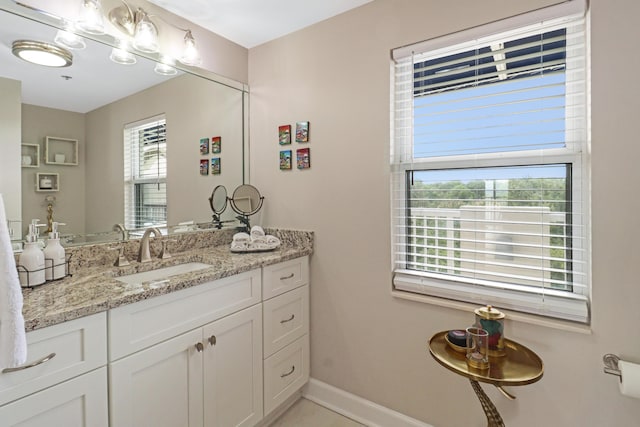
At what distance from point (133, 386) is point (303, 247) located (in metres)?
1.11

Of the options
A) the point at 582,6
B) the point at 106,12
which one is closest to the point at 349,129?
the point at 582,6

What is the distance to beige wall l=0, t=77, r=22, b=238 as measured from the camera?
4.24 feet

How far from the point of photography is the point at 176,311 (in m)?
1.28

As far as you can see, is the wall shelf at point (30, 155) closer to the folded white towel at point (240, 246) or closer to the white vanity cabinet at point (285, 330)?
the folded white towel at point (240, 246)

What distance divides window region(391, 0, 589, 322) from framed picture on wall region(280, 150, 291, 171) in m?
0.71

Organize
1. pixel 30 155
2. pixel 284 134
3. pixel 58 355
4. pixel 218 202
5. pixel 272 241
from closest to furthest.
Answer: pixel 58 355, pixel 30 155, pixel 272 241, pixel 284 134, pixel 218 202

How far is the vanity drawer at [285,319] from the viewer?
171 centimetres

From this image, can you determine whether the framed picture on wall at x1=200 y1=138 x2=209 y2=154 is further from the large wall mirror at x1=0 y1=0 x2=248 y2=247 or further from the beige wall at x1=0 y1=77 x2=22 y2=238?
the beige wall at x1=0 y1=77 x2=22 y2=238

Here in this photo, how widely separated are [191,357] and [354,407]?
1052 millimetres

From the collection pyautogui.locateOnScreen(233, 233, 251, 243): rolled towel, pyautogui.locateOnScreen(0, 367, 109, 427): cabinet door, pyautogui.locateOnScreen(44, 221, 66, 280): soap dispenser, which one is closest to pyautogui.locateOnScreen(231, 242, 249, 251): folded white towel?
pyautogui.locateOnScreen(233, 233, 251, 243): rolled towel

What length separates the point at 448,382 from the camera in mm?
1560

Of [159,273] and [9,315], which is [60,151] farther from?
[9,315]

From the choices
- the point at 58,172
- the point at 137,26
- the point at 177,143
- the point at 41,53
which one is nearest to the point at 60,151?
the point at 58,172

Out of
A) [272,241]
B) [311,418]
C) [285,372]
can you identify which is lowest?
[311,418]
